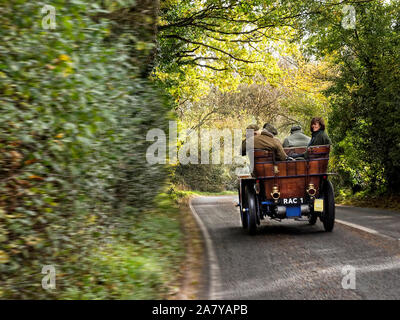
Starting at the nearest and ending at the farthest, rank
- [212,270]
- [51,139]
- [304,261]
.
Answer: [51,139]
[212,270]
[304,261]

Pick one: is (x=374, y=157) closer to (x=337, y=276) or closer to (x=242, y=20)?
(x=242, y=20)

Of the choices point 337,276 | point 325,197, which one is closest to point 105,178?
point 337,276

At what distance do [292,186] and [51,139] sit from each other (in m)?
5.99

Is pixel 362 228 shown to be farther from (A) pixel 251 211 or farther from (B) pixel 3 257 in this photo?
(B) pixel 3 257

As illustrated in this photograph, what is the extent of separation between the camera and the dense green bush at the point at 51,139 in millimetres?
3672

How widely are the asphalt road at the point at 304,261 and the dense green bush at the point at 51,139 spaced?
1.89 meters

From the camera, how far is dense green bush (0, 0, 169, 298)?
3.67 metres

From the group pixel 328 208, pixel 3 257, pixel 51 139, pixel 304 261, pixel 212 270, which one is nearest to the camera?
pixel 3 257

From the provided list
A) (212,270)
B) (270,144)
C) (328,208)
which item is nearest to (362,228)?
(328,208)

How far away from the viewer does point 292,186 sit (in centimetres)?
909

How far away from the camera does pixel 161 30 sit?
1502 cm

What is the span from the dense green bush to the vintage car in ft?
13.5

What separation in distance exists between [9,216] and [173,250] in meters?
4.14

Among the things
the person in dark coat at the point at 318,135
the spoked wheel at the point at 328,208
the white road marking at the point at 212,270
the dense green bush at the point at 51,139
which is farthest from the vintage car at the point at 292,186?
the dense green bush at the point at 51,139
